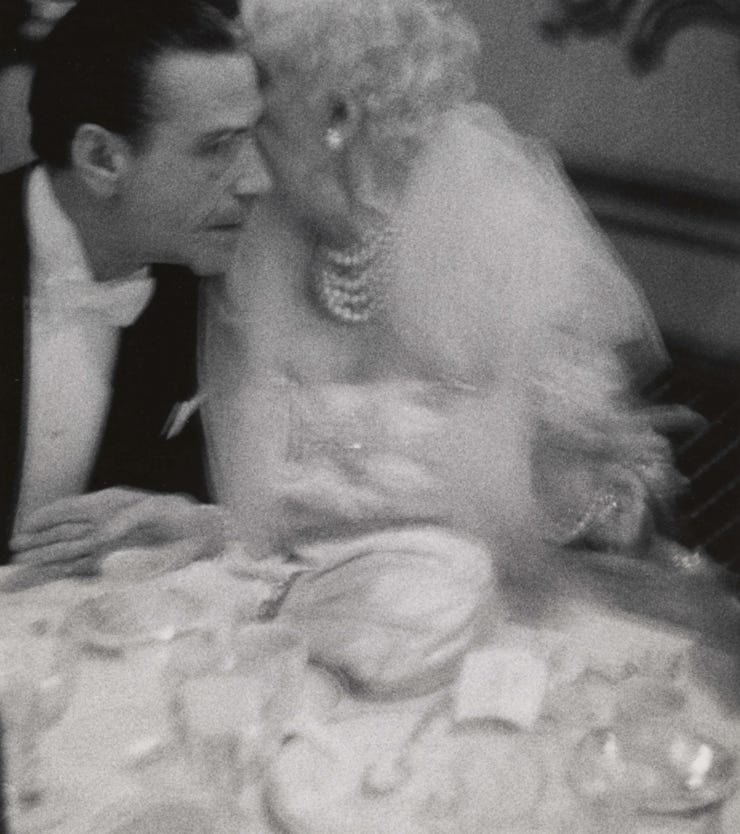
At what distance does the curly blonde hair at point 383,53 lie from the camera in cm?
137

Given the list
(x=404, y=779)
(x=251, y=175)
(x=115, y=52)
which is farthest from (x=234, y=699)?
(x=115, y=52)

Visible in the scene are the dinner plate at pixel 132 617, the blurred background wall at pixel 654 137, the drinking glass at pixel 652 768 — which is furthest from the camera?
the dinner plate at pixel 132 617

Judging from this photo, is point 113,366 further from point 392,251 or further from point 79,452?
point 392,251

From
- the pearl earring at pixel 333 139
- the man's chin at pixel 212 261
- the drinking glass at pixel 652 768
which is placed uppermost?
the pearl earring at pixel 333 139

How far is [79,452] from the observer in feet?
5.14

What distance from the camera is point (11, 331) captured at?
1532 mm

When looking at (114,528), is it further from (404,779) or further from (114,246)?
(404,779)

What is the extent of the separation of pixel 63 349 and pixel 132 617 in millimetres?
350

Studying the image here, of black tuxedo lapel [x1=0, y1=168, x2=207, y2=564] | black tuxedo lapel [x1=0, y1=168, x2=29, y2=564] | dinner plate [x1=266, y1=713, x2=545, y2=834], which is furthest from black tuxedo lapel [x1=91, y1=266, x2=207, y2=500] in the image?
dinner plate [x1=266, y1=713, x2=545, y2=834]

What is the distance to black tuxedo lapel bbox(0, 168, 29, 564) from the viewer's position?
1.49m

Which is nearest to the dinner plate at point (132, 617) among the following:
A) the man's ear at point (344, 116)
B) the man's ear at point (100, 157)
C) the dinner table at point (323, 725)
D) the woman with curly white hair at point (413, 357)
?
the dinner table at point (323, 725)

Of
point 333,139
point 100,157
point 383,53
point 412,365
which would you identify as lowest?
point 412,365

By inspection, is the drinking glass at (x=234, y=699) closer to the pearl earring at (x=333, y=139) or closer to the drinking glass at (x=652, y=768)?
the drinking glass at (x=652, y=768)

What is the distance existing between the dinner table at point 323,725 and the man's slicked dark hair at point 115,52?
0.56 meters
